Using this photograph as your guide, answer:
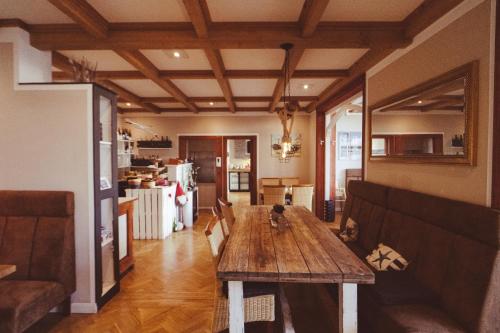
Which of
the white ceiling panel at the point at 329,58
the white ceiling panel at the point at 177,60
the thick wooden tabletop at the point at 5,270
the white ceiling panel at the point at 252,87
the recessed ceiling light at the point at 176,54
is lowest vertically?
the thick wooden tabletop at the point at 5,270

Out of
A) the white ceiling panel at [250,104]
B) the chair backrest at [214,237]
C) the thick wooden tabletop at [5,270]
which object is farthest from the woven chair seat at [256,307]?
the white ceiling panel at [250,104]

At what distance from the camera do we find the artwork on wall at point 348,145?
698 cm

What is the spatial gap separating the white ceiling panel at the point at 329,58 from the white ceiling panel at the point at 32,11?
2.50 metres

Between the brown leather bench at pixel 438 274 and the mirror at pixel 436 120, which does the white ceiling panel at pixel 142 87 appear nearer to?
the mirror at pixel 436 120

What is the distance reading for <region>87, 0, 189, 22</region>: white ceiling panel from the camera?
2205 mm

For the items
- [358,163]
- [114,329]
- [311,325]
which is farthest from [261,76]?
[358,163]

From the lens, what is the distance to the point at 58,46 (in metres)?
2.68

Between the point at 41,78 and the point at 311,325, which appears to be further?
the point at 41,78

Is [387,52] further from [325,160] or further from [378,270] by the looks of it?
[325,160]

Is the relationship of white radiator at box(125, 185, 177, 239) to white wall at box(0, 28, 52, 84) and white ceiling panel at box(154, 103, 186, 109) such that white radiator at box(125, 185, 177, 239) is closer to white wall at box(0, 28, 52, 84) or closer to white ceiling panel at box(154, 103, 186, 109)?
white ceiling panel at box(154, 103, 186, 109)

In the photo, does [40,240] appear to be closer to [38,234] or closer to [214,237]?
[38,234]

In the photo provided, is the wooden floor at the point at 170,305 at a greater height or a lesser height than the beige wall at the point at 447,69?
lesser

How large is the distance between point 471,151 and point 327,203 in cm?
442

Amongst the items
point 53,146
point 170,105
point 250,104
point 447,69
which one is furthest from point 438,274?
point 170,105
